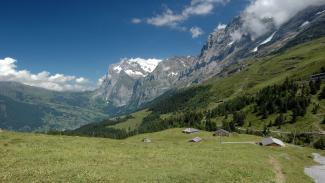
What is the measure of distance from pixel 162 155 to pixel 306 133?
138436 millimetres

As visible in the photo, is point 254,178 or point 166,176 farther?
point 254,178

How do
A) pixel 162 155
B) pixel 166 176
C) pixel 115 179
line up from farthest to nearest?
pixel 162 155, pixel 166 176, pixel 115 179

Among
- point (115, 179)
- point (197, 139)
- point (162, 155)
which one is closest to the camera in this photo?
point (115, 179)

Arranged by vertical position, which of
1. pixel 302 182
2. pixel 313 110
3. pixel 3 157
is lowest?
pixel 302 182

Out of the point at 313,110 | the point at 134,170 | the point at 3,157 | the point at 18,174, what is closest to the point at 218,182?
the point at 134,170

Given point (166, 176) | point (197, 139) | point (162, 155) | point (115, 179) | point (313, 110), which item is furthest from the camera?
point (313, 110)

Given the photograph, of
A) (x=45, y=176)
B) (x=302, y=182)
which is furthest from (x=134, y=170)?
(x=302, y=182)

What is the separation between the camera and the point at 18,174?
117ft

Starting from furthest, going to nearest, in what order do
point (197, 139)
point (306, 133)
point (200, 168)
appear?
1. point (306, 133)
2. point (197, 139)
3. point (200, 168)

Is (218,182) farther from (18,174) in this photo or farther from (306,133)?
(306,133)

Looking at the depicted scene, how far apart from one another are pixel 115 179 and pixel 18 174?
1059 centimetres

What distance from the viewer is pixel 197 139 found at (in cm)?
13662

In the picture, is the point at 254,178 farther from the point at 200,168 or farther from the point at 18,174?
the point at 18,174

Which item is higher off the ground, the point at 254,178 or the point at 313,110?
the point at 313,110
